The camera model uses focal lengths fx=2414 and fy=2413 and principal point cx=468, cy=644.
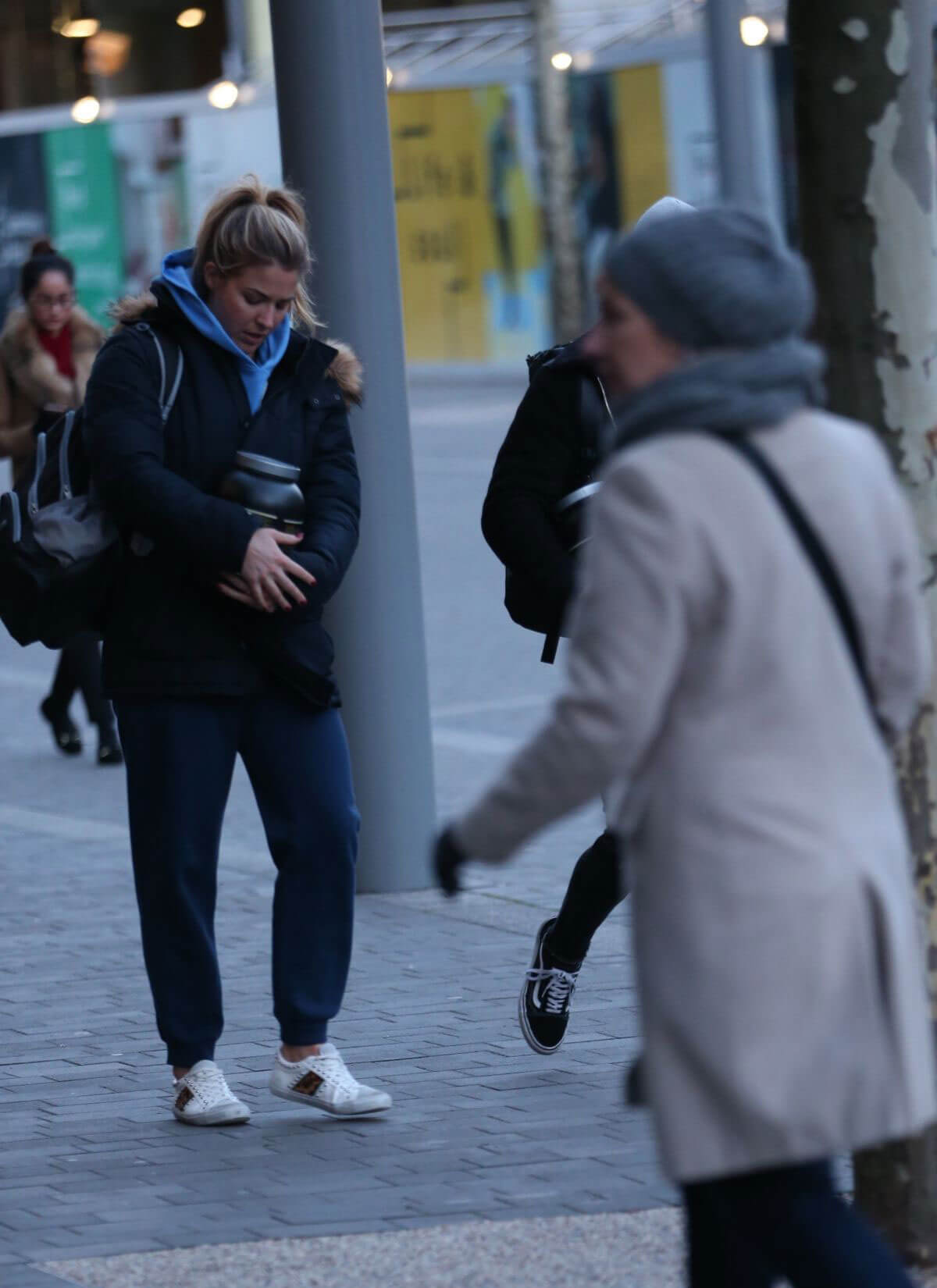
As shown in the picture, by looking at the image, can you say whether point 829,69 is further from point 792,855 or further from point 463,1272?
point 463,1272

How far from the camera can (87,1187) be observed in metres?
4.54

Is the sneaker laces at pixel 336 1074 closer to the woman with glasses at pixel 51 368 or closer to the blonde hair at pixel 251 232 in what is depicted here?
the blonde hair at pixel 251 232

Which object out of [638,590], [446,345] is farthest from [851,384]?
[446,345]

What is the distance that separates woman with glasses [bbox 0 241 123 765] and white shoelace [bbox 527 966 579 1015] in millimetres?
4634

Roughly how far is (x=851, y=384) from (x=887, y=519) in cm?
105

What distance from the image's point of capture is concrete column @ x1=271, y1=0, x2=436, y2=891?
7.16 meters

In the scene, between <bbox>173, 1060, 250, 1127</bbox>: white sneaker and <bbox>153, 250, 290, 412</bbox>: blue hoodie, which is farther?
<bbox>173, 1060, 250, 1127</bbox>: white sneaker

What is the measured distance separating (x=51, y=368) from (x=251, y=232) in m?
5.13

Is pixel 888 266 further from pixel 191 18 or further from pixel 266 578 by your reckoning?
pixel 191 18

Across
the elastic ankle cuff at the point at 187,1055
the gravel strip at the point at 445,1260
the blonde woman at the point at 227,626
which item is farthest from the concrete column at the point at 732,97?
the gravel strip at the point at 445,1260

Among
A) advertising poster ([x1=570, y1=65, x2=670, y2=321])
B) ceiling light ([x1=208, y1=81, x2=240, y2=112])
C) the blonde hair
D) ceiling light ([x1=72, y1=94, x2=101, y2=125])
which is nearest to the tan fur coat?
the blonde hair

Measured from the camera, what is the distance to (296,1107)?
200 inches

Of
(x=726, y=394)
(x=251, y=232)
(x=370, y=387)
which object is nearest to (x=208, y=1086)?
(x=251, y=232)

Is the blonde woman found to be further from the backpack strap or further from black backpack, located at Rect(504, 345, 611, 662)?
black backpack, located at Rect(504, 345, 611, 662)
